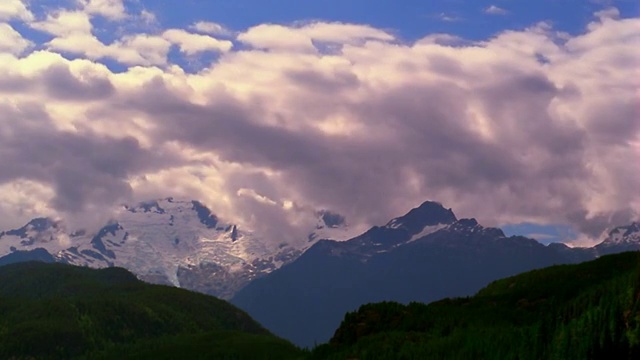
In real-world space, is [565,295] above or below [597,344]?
above

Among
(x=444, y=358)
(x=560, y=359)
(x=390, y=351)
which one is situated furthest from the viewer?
(x=390, y=351)

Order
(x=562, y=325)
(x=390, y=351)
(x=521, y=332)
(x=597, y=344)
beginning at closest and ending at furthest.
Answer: (x=597, y=344), (x=562, y=325), (x=521, y=332), (x=390, y=351)

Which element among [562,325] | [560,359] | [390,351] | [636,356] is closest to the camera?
[636,356]

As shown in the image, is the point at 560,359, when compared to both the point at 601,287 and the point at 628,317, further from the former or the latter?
the point at 601,287

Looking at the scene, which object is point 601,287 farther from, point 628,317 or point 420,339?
point 628,317

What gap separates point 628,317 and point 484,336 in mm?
78276

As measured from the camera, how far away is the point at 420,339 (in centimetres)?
19900

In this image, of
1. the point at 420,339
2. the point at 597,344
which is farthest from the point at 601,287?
the point at 597,344

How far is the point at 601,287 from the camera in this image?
175750 millimetres

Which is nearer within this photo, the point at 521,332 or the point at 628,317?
the point at 628,317

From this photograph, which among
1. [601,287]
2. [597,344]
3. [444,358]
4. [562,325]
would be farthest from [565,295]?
[597,344]

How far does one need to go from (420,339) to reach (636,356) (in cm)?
10265

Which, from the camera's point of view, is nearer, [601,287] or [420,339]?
[601,287]

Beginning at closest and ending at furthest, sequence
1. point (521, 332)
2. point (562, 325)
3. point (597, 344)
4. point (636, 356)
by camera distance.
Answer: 1. point (636, 356)
2. point (597, 344)
3. point (562, 325)
4. point (521, 332)
